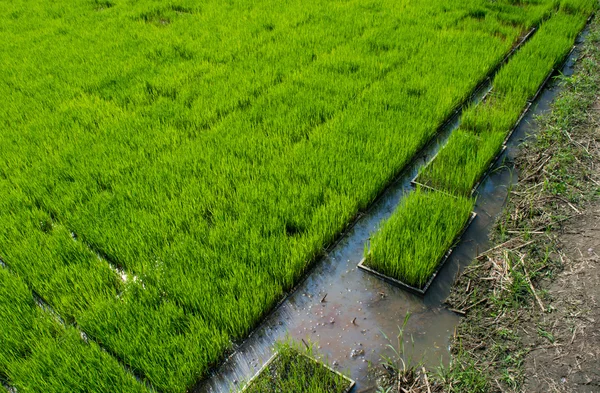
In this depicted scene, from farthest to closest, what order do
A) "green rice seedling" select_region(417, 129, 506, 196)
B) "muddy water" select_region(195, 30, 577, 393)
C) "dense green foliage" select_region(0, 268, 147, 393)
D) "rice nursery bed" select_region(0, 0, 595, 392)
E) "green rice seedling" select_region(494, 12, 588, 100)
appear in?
"green rice seedling" select_region(494, 12, 588, 100)
"green rice seedling" select_region(417, 129, 506, 196)
"rice nursery bed" select_region(0, 0, 595, 392)
"muddy water" select_region(195, 30, 577, 393)
"dense green foliage" select_region(0, 268, 147, 393)

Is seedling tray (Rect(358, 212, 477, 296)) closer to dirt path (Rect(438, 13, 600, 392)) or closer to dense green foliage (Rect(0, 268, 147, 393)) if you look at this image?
dirt path (Rect(438, 13, 600, 392))

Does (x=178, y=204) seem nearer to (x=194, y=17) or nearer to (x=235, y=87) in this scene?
(x=235, y=87)

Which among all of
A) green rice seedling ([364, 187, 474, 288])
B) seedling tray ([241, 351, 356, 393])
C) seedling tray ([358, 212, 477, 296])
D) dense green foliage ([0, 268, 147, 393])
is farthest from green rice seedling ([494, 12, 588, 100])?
dense green foliage ([0, 268, 147, 393])

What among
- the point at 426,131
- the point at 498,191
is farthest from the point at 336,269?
the point at 426,131

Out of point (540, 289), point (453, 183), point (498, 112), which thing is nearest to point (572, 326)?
point (540, 289)

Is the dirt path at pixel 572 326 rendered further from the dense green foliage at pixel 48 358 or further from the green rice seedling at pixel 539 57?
the green rice seedling at pixel 539 57
